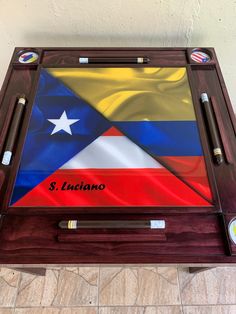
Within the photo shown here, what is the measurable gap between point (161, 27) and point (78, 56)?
0.33 m

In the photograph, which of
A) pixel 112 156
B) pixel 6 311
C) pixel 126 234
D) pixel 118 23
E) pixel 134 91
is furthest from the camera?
pixel 6 311

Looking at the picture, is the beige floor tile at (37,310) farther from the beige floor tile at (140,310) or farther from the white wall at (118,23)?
the white wall at (118,23)

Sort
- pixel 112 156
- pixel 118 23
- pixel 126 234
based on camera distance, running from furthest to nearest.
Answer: pixel 118 23, pixel 112 156, pixel 126 234

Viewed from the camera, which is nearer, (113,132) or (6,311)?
(113,132)

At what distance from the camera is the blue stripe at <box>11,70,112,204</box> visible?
0.69 m

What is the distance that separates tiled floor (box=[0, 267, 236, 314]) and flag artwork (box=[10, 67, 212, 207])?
0.68 metres

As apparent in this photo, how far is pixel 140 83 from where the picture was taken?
871mm

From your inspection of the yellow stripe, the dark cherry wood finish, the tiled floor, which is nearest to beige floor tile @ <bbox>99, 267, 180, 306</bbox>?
the tiled floor

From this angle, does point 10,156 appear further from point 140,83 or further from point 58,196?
point 140,83

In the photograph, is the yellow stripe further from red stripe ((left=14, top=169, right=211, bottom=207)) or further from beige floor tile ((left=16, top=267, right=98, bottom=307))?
beige floor tile ((left=16, top=267, right=98, bottom=307))

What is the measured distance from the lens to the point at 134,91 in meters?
0.85

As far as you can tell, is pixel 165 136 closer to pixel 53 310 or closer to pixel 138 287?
pixel 138 287

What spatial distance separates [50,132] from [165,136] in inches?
13.4

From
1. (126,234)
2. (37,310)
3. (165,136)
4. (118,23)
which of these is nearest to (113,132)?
(165,136)
